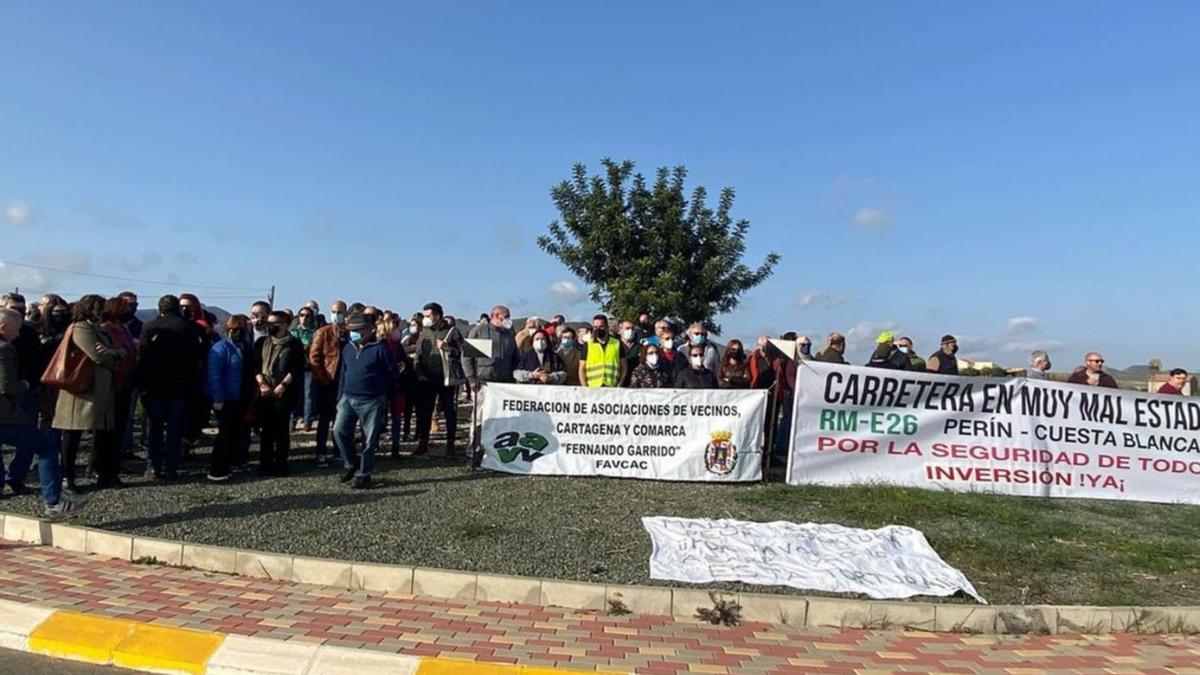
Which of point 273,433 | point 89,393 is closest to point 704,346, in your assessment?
point 273,433

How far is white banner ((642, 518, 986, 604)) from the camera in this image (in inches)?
230

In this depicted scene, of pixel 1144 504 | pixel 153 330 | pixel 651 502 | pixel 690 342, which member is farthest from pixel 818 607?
pixel 153 330

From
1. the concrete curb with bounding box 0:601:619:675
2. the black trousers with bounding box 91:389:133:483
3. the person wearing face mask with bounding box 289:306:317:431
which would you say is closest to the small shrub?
the concrete curb with bounding box 0:601:619:675

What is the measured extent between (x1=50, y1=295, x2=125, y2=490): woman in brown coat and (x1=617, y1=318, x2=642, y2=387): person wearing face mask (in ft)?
18.8

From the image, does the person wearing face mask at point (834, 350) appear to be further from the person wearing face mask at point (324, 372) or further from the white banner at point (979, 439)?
the person wearing face mask at point (324, 372)

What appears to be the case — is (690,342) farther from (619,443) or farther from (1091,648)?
(1091,648)

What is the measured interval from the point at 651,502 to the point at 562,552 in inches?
79.5

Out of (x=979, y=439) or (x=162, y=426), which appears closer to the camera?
(x=162, y=426)

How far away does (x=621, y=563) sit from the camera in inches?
242

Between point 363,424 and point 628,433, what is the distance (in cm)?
306

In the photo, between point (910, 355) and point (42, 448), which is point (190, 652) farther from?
point (910, 355)

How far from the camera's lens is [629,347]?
10.9 metres

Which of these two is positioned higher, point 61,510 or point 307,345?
point 307,345

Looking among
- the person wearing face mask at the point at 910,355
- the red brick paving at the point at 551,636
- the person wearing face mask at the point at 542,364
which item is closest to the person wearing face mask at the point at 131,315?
the red brick paving at the point at 551,636
